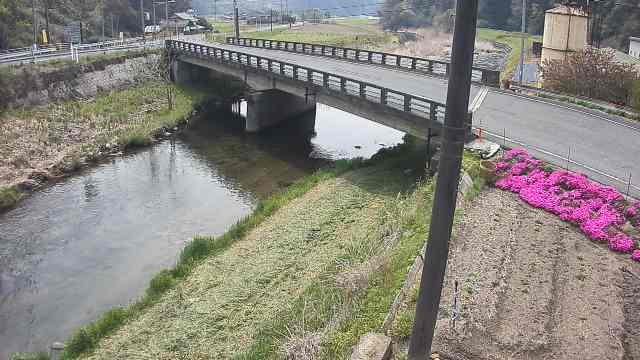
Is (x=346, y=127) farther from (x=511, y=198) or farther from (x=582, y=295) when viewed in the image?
(x=582, y=295)

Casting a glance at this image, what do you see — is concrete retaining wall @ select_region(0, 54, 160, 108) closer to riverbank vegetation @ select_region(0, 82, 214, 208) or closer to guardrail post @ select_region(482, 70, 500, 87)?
riverbank vegetation @ select_region(0, 82, 214, 208)

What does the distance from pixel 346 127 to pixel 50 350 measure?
103ft

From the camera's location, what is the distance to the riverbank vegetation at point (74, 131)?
30.1m

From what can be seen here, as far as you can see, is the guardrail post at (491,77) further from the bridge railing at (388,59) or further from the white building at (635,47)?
the white building at (635,47)

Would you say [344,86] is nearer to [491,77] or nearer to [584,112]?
[491,77]

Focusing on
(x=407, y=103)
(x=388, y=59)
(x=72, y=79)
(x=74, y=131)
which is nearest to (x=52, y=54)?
(x=72, y=79)

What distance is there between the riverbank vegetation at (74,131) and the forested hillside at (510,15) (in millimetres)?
45077

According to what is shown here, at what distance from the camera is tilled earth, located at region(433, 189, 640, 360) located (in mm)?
10414

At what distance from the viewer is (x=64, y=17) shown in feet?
263

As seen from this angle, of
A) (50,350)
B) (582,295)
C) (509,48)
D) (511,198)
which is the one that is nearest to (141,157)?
(50,350)

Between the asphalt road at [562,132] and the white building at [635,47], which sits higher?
the white building at [635,47]

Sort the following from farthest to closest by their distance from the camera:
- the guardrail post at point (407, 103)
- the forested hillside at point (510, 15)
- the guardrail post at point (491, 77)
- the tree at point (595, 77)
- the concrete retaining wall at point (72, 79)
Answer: the forested hillside at point (510, 15), the concrete retaining wall at point (72, 79), the guardrail post at point (491, 77), the tree at point (595, 77), the guardrail post at point (407, 103)

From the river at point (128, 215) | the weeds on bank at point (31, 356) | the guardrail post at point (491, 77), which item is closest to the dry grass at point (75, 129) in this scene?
the river at point (128, 215)

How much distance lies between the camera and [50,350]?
1520 centimetres
